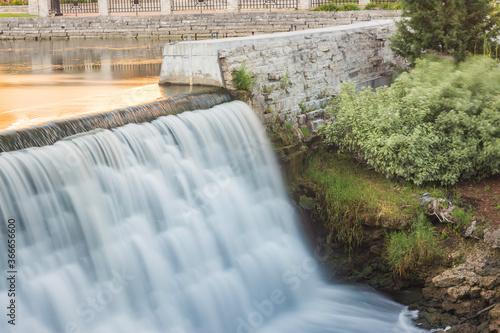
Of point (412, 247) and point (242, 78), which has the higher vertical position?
point (242, 78)

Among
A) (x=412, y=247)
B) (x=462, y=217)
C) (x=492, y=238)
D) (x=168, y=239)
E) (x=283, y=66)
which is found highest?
(x=283, y=66)

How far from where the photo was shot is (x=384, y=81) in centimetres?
1323

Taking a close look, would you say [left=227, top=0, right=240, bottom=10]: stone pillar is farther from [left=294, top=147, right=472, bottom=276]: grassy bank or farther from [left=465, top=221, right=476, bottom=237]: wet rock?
[left=465, top=221, right=476, bottom=237]: wet rock

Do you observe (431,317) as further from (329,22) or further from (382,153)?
(329,22)

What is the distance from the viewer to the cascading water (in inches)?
229

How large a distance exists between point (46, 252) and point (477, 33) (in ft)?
Result: 29.5

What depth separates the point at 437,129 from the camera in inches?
359

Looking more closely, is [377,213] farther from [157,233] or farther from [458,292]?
[157,233]

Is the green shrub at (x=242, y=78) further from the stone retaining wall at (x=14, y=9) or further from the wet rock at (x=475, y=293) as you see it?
the stone retaining wall at (x=14, y=9)

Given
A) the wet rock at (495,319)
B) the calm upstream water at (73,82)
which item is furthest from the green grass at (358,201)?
the calm upstream water at (73,82)

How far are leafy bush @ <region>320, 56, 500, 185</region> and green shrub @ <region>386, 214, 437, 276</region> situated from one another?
92 centimetres

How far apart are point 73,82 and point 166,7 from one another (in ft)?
52.6

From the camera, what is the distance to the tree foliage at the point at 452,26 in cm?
1075

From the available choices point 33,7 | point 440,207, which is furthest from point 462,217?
point 33,7
